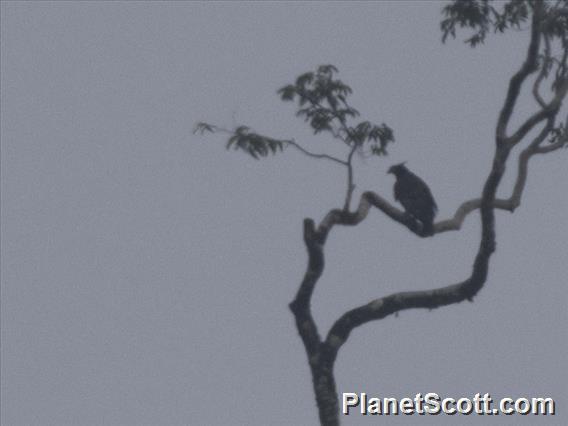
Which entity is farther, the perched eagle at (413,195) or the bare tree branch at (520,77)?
the perched eagle at (413,195)

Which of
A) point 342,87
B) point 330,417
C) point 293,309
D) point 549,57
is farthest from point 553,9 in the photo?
point 330,417

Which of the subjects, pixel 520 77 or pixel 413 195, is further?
pixel 413 195

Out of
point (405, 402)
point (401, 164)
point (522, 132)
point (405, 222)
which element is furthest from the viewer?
point (401, 164)

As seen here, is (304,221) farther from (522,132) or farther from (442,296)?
(522,132)

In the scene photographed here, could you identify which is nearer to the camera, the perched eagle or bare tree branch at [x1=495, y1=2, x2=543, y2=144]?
bare tree branch at [x1=495, y1=2, x2=543, y2=144]

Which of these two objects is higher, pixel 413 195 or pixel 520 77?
pixel 520 77

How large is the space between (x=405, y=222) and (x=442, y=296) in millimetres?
863

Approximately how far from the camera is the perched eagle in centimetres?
1145

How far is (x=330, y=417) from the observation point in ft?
31.3

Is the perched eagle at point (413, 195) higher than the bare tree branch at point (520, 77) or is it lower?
lower

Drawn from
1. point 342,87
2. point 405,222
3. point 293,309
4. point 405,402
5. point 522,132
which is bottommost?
point 405,402

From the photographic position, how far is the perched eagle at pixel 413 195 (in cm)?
1145

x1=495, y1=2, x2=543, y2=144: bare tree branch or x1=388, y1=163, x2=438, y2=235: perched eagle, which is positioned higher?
x1=495, y1=2, x2=543, y2=144: bare tree branch

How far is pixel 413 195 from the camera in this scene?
495 inches
